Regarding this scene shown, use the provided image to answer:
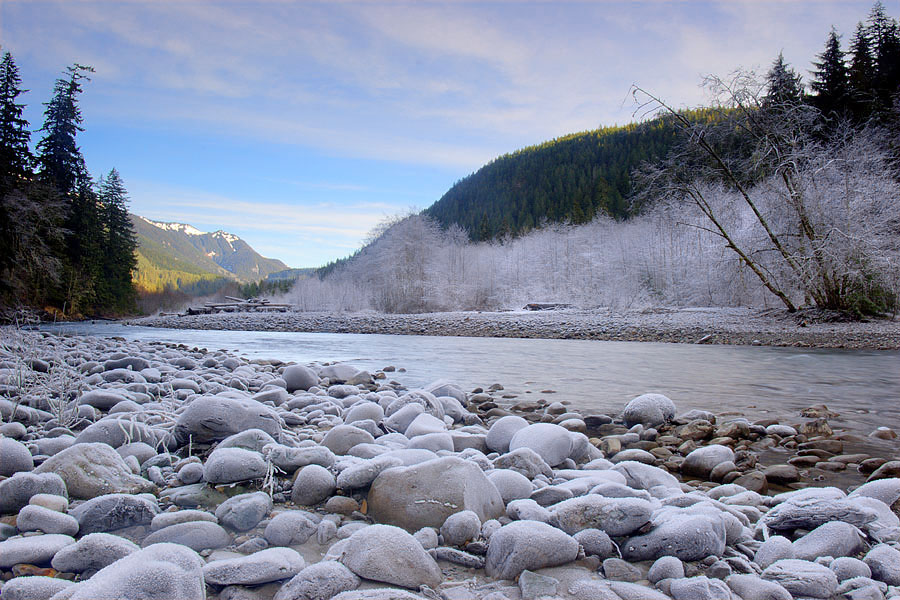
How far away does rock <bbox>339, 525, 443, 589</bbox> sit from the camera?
4.87 feet

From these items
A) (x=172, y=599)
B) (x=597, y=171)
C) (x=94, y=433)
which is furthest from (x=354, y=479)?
(x=597, y=171)

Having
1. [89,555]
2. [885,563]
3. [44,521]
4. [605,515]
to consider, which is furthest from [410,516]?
[885,563]

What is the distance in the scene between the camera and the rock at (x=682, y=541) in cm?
165

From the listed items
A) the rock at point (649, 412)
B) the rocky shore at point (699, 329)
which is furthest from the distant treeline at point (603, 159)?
the rock at point (649, 412)

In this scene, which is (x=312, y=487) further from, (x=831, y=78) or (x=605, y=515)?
(x=831, y=78)

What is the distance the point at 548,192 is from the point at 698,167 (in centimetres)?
5707

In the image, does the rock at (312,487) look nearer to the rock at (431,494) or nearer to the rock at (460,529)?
the rock at (431,494)

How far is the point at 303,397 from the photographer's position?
14.2 feet

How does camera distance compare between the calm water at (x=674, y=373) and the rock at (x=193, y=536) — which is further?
the calm water at (x=674, y=373)

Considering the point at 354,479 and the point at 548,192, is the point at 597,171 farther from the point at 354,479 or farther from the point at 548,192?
the point at 354,479

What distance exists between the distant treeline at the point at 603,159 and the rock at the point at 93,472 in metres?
13.6

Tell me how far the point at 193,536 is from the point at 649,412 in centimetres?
366

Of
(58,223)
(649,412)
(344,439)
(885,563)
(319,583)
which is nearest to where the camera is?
(319,583)

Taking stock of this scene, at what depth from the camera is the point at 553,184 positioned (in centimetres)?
7138
